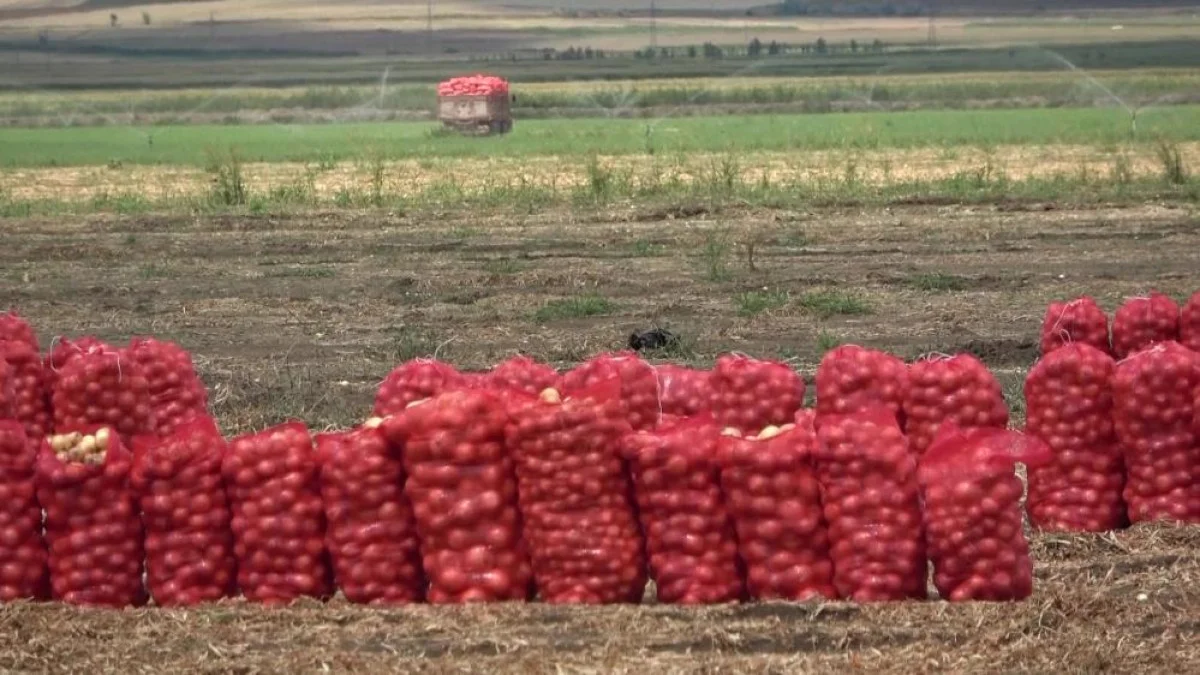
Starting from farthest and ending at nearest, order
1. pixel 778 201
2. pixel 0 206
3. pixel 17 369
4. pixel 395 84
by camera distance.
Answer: pixel 395 84, pixel 0 206, pixel 778 201, pixel 17 369

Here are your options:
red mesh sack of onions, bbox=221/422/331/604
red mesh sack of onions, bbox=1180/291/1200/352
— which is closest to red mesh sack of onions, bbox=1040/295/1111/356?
red mesh sack of onions, bbox=1180/291/1200/352

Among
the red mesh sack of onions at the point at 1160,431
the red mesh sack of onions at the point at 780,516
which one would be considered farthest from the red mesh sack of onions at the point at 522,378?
the red mesh sack of onions at the point at 1160,431

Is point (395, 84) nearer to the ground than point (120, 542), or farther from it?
nearer to the ground

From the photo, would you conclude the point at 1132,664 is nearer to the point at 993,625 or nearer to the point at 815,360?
the point at 993,625

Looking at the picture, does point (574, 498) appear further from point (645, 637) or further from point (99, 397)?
point (99, 397)

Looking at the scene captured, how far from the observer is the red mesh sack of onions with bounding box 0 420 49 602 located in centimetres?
802

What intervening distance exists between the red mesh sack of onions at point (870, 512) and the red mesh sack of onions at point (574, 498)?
809 millimetres

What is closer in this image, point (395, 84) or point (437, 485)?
point (437, 485)

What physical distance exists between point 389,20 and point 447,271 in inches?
3559

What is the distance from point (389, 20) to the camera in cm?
10744

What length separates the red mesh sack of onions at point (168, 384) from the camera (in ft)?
31.4

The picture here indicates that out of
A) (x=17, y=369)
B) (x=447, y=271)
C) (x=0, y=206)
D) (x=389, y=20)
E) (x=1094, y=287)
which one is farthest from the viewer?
(x=389, y=20)

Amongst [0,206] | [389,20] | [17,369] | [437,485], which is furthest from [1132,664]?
[389,20]

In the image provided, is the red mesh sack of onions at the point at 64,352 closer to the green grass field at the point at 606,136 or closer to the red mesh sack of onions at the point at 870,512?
the red mesh sack of onions at the point at 870,512
